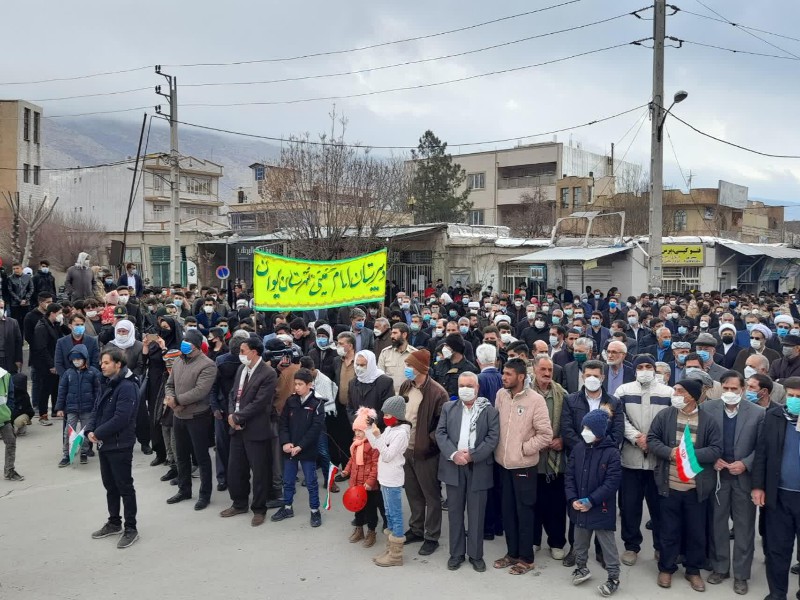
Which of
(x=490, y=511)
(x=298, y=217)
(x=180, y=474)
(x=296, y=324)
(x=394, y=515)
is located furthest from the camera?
(x=298, y=217)

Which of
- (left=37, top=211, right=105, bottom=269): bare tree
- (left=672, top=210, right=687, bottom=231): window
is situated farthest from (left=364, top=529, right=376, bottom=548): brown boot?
(left=37, top=211, right=105, bottom=269): bare tree

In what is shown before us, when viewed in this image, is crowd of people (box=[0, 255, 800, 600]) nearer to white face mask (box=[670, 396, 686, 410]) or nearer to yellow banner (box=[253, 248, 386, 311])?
white face mask (box=[670, 396, 686, 410])

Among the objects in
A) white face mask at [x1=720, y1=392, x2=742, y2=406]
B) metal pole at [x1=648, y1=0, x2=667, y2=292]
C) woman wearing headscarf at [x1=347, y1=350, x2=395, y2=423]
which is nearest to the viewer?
white face mask at [x1=720, y1=392, x2=742, y2=406]

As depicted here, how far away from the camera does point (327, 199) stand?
78.0 ft

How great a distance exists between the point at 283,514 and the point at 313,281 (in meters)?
4.04

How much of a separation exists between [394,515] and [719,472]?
2778 millimetres

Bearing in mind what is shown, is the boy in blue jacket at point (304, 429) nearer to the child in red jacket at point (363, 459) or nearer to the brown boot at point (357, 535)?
the brown boot at point (357, 535)

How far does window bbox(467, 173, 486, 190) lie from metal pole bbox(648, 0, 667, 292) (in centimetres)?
3951

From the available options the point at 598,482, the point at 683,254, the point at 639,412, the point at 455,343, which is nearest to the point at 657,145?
the point at 683,254

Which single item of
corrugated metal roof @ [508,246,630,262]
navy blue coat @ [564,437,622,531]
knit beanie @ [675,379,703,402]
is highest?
corrugated metal roof @ [508,246,630,262]

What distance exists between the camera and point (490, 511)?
6.78 meters

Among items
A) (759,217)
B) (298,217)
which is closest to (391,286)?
(298,217)

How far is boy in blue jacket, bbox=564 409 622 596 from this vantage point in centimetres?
559

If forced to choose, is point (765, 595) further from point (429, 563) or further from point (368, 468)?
point (368, 468)
